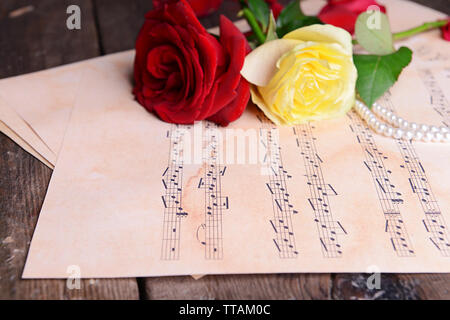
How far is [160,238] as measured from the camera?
52 centimetres

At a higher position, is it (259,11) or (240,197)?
(259,11)

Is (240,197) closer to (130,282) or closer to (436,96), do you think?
(130,282)

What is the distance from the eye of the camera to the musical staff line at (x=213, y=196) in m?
0.51

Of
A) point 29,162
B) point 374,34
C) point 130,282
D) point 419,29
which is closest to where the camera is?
point 130,282

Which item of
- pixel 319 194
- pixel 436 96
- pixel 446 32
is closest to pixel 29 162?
pixel 319 194

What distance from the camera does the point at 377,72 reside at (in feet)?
2.30

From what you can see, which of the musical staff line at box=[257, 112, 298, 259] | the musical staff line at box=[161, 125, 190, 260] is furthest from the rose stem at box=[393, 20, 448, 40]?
the musical staff line at box=[161, 125, 190, 260]

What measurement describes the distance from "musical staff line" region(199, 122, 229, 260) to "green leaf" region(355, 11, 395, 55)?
0.87 ft

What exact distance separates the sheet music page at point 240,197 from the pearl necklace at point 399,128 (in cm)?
1

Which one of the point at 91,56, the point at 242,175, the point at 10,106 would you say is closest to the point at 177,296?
the point at 242,175

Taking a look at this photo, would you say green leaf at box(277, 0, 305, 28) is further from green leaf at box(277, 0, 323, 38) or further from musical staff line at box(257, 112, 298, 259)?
musical staff line at box(257, 112, 298, 259)

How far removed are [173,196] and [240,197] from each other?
8 cm

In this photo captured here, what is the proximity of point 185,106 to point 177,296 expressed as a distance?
10.7 inches

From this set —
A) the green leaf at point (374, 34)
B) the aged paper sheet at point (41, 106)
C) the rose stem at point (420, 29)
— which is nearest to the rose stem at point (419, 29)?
the rose stem at point (420, 29)
